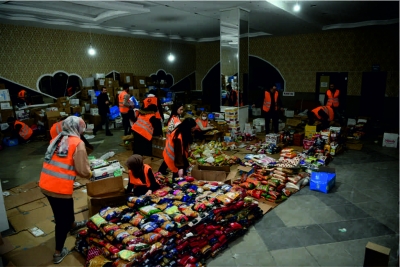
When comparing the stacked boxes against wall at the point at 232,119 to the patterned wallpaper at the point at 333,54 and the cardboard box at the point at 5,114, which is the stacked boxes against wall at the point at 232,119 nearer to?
the patterned wallpaper at the point at 333,54

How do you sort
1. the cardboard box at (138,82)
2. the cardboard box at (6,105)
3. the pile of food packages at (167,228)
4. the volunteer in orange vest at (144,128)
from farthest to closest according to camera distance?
the cardboard box at (138,82) → the cardboard box at (6,105) → the volunteer in orange vest at (144,128) → the pile of food packages at (167,228)

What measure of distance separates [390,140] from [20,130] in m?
10.9

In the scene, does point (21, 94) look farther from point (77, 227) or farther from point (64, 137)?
point (64, 137)

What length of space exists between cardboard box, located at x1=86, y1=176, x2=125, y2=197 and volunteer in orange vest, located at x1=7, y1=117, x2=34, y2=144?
6160 millimetres

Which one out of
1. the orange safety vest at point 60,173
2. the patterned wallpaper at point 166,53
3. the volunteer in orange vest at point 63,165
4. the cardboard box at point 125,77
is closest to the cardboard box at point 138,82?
the cardboard box at point 125,77

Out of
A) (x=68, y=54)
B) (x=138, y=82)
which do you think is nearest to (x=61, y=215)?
(x=68, y=54)

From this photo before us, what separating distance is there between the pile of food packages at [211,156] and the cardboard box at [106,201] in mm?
2387

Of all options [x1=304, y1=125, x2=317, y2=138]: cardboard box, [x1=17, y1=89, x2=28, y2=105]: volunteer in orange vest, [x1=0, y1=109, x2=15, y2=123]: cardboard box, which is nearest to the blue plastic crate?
[x1=0, y1=109, x2=15, y2=123]: cardboard box

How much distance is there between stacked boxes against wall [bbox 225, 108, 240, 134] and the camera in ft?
26.3

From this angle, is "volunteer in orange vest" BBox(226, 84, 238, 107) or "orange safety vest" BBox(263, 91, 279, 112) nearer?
"volunteer in orange vest" BBox(226, 84, 238, 107)

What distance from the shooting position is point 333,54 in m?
11.4

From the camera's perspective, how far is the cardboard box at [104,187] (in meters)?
3.70

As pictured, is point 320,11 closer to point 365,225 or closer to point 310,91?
point 310,91

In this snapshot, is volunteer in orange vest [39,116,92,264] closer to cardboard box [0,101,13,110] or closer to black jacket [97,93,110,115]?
black jacket [97,93,110,115]
